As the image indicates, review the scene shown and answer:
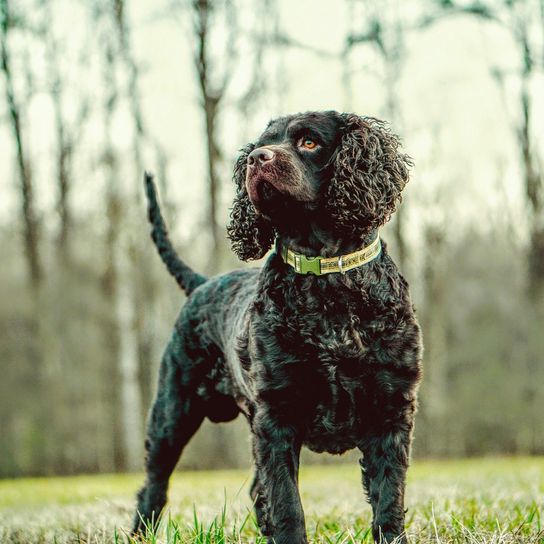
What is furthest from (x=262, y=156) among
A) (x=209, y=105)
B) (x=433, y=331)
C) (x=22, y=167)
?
(x=433, y=331)

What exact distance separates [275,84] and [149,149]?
10.0 ft

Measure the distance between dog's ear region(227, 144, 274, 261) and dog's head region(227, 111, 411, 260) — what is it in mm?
64

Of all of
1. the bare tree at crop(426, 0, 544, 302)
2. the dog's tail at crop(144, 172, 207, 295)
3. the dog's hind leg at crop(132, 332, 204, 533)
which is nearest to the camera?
the dog's hind leg at crop(132, 332, 204, 533)

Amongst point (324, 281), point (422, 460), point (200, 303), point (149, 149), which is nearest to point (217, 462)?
point (422, 460)

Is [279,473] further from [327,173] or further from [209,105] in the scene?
[209,105]

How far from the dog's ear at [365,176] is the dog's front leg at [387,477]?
2.81 feet

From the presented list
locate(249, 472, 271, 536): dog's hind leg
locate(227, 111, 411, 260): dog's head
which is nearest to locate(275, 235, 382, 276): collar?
locate(227, 111, 411, 260): dog's head

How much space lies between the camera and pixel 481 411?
67.4ft

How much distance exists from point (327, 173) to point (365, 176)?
19cm

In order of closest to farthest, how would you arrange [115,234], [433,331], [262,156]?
[262,156] → [115,234] → [433,331]

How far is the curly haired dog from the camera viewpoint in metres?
2.97

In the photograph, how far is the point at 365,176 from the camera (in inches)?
128

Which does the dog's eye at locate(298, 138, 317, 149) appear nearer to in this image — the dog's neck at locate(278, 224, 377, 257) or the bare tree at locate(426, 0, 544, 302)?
the dog's neck at locate(278, 224, 377, 257)

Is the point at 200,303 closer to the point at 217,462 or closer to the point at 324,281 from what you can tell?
the point at 324,281
